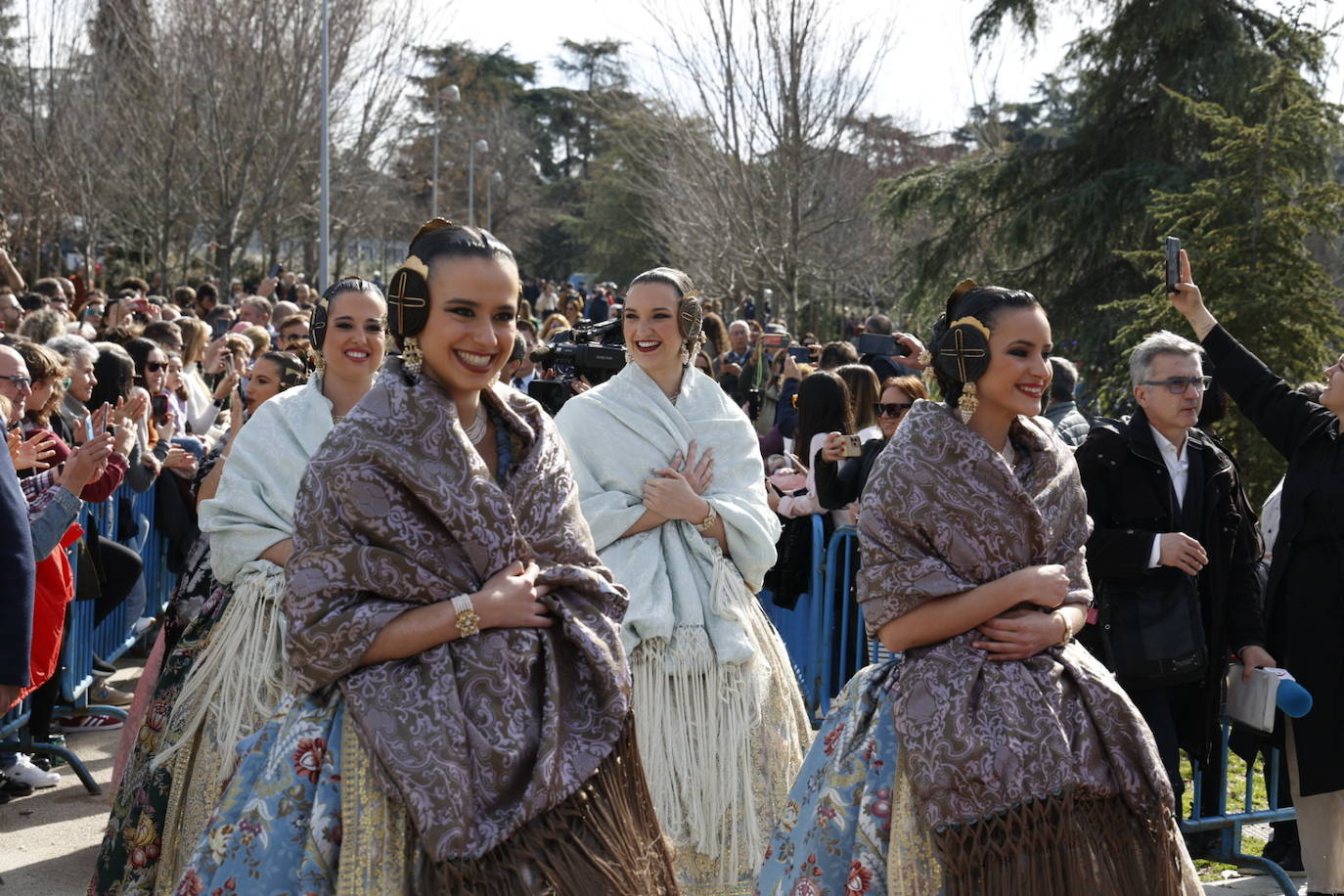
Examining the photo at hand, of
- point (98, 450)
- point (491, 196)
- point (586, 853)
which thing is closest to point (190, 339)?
point (98, 450)

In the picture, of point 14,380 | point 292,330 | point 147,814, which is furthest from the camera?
point 292,330

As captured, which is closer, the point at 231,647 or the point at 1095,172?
the point at 231,647

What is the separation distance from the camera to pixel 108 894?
430cm

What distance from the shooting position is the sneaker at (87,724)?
712 centimetres

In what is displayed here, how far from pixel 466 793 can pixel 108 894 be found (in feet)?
7.14

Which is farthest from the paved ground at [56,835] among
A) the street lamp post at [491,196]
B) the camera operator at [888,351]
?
the street lamp post at [491,196]

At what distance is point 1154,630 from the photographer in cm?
503

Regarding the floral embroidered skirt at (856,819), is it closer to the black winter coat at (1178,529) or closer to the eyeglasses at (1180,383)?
the black winter coat at (1178,529)

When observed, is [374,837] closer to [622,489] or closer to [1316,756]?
[622,489]

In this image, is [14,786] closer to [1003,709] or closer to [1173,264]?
[1003,709]

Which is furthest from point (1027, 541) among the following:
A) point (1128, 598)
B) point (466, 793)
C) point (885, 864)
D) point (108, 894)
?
point (108, 894)

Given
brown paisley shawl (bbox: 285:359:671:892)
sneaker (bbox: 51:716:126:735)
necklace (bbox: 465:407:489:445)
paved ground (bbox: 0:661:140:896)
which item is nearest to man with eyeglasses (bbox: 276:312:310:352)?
sneaker (bbox: 51:716:126:735)

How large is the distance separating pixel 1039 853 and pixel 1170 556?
6.45 feet

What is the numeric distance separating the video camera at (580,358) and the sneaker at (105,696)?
328 cm
